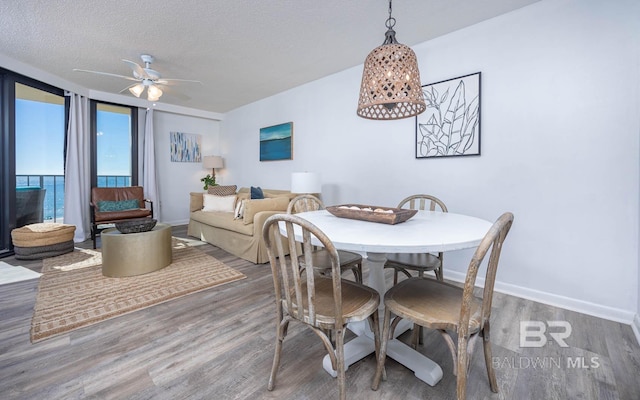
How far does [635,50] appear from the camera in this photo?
1.85 metres

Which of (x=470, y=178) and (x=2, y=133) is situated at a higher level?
(x=2, y=133)

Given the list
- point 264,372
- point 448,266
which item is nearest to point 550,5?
point 448,266

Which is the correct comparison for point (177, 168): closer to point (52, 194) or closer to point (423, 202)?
point (52, 194)

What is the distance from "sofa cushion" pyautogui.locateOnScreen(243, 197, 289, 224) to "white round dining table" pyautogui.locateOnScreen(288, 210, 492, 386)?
1.61 metres

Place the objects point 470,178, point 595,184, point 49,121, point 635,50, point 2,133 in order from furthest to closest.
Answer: point 49,121 → point 2,133 → point 470,178 → point 595,184 → point 635,50

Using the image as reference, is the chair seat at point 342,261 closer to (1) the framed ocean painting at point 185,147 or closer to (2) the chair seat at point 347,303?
(2) the chair seat at point 347,303

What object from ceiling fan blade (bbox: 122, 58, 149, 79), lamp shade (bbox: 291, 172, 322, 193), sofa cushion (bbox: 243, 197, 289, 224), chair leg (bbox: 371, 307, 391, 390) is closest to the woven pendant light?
chair leg (bbox: 371, 307, 391, 390)

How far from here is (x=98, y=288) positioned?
2416mm

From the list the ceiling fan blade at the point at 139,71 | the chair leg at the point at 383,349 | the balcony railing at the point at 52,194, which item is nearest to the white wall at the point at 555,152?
the chair leg at the point at 383,349

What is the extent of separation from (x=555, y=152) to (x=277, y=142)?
145 inches

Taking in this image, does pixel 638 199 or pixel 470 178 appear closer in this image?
pixel 638 199

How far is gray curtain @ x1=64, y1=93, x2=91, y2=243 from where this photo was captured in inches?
161

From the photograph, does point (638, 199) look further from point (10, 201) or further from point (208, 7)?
point (10, 201)

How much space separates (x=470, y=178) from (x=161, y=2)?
3058mm
